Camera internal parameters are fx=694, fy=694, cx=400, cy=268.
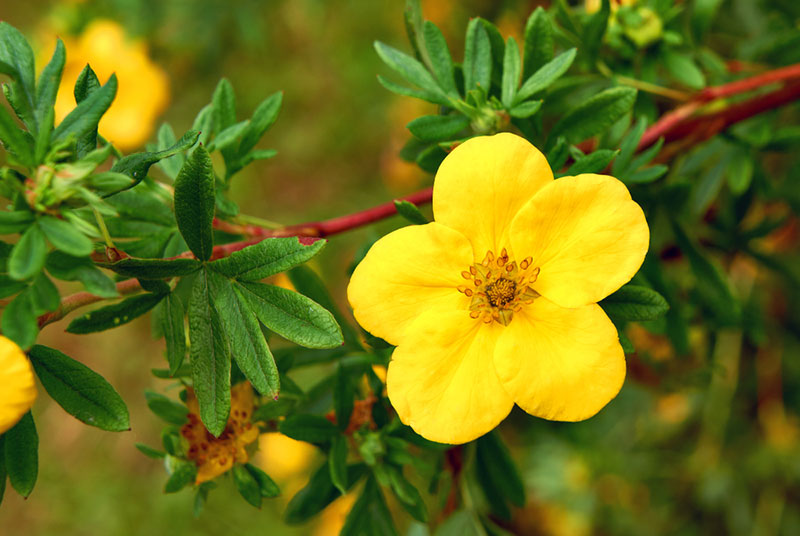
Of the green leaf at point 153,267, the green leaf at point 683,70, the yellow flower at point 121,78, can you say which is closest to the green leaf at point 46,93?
the green leaf at point 153,267

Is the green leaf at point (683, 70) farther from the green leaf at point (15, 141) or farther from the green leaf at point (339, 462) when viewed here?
the green leaf at point (15, 141)

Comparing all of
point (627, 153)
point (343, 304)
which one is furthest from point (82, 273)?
point (343, 304)

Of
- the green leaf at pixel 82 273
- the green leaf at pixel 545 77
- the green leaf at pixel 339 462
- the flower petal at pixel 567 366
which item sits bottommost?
the green leaf at pixel 339 462

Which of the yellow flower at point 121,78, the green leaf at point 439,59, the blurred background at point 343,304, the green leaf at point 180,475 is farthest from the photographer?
the yellow flower at point 121,78

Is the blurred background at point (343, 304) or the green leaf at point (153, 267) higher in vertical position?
the green leaf at point (153, 267)

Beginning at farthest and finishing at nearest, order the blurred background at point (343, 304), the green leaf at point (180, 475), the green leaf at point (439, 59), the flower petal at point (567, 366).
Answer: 1. the blurred background at point (343, 304)
2. the green leaf at point (439, 59)
3. the green leaf at point (180, 475)
4. the flower petal at point (567, 366)

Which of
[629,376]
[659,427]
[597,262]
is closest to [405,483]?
[597,262]

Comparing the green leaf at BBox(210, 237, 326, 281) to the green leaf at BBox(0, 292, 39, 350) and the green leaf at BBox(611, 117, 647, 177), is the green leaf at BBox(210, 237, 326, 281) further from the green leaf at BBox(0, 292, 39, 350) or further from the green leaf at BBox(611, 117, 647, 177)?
the green leaf at BBox(611, 117, 647, 177)

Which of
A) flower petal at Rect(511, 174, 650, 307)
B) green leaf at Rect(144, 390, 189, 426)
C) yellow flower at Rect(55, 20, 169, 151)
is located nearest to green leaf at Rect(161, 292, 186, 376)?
green leaf at Rect(144, 390, 189, 426)
